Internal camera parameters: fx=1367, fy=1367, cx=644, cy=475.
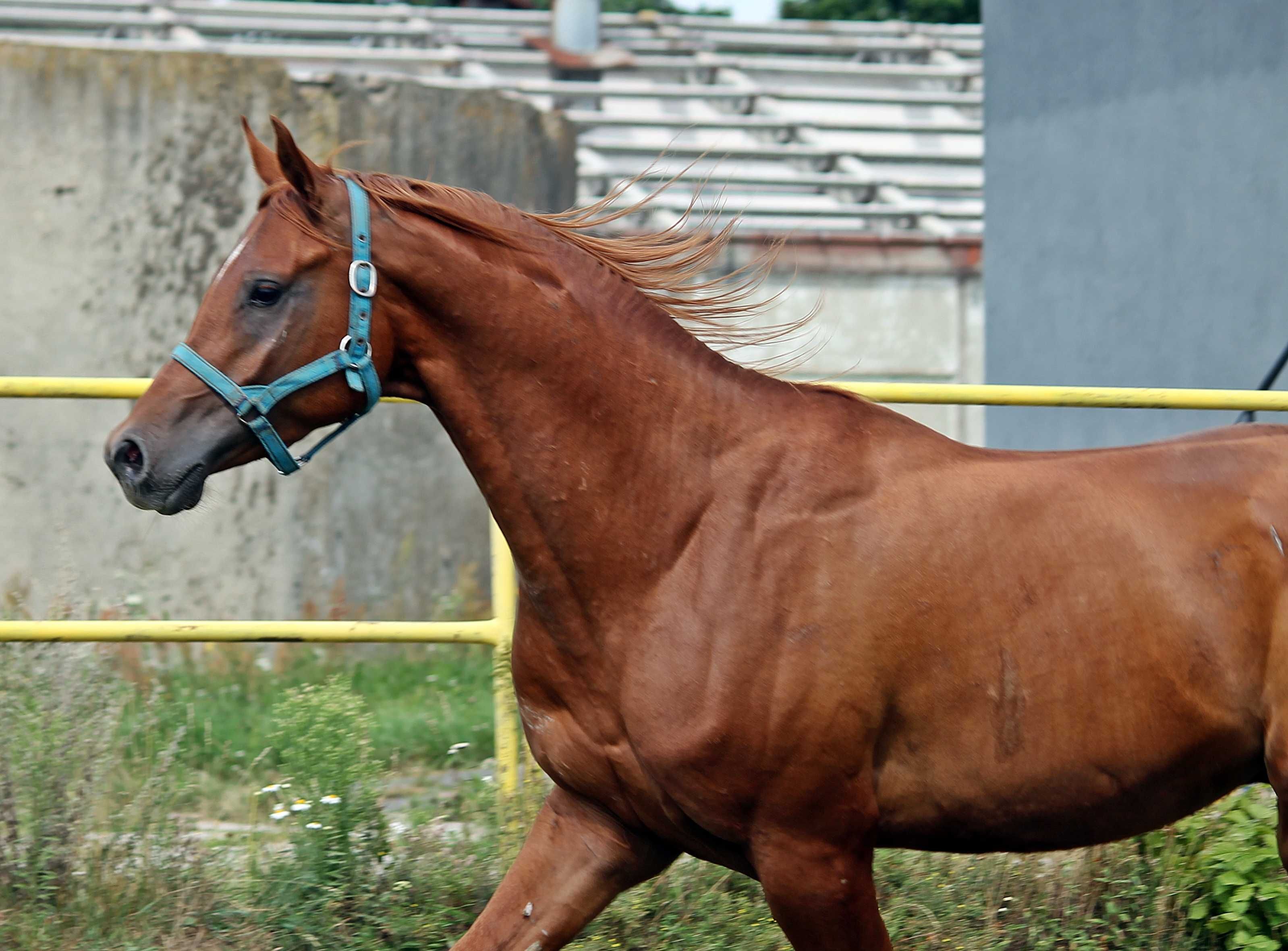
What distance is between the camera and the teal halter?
266cm

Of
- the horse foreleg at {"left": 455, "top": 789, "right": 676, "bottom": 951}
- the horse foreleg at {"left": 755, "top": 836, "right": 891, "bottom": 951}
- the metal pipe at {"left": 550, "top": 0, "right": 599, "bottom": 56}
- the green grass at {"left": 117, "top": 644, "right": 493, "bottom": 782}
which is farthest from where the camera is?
the metal pipe at {"left": 550, "top": 0, "right": 599, "bottom": 56}

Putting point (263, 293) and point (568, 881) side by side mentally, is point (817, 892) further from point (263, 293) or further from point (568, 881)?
point (263, 293)

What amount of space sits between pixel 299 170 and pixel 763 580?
1222mm

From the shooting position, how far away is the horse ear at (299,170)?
8.63 ft

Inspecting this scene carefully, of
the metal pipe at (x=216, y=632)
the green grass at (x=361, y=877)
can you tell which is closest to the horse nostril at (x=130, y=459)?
the metal pipe at (x=216, y=632)

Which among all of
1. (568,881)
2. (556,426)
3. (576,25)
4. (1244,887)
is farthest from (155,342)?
(576,25)

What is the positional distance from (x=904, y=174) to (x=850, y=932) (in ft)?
31.1

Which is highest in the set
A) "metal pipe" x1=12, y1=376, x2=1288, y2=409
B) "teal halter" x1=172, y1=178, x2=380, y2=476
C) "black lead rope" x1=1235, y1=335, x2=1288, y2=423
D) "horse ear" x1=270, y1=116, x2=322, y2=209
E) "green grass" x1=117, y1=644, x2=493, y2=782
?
"horse ear" x1=270, y1=116, x2=322, y2=209

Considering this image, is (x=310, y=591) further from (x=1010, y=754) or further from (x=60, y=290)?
(x=1010, y=754)

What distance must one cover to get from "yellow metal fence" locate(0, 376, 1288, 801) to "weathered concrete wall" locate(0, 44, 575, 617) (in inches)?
97.8

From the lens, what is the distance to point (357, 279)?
2701 mm

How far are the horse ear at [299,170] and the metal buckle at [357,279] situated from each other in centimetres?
15

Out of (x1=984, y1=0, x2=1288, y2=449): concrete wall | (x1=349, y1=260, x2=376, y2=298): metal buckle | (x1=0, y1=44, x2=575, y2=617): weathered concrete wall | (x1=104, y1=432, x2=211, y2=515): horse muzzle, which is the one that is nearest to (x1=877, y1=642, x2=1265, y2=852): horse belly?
(x1=349, y1=260, x2=376, y2=298): metal buckle

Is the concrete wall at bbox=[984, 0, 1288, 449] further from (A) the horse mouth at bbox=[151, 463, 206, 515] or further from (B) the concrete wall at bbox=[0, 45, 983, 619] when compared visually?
(A) the horse mouth at bbox=[151, 463, 206, 515]
